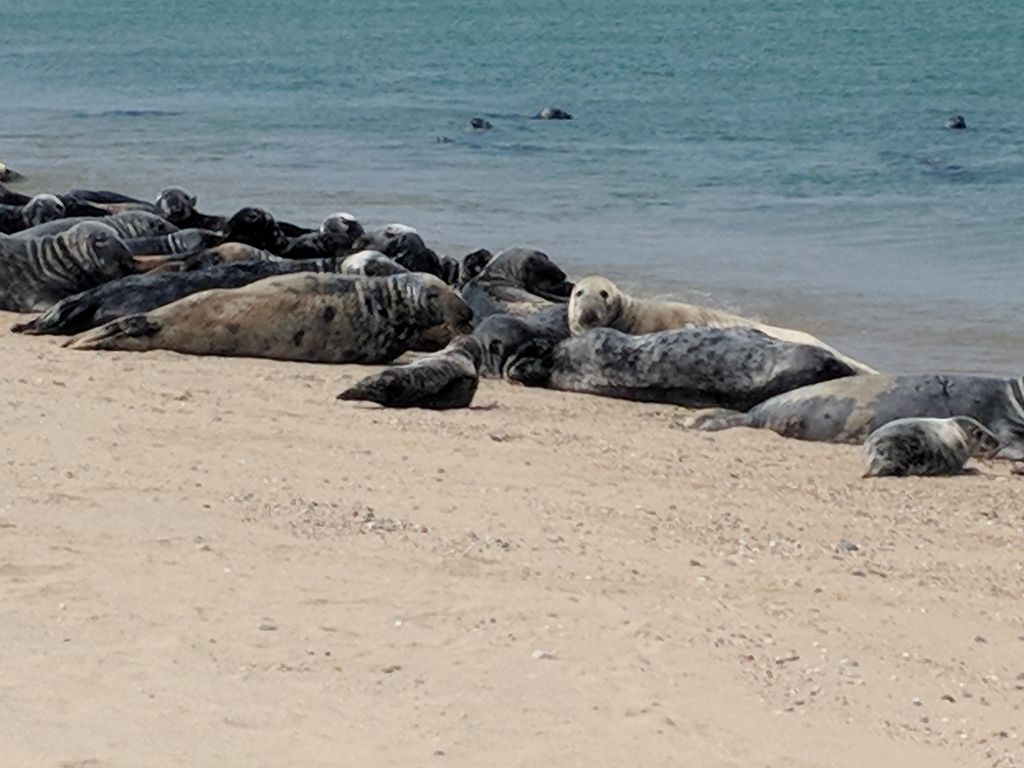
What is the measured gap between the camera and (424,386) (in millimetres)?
8008

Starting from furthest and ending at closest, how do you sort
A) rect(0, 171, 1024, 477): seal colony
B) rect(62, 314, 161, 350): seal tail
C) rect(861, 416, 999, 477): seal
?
rect(62, 314, 161, 350): seal tail
rect(0, 171, 1024, 477): seal colony
rect(861, 416, 999, 477): seal

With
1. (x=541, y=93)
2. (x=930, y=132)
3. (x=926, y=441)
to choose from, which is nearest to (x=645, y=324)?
(x=926, y=441)

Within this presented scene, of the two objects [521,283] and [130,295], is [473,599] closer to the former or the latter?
[130,295]

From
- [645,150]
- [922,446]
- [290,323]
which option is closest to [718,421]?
[922,446]

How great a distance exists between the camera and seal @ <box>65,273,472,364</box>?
9.19 m

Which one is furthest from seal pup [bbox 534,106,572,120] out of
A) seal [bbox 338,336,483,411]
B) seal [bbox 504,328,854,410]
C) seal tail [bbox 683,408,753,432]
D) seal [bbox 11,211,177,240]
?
seal [bbox 338,336,483,411]

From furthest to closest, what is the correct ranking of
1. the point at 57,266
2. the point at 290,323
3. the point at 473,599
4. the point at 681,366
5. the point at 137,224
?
the point at 137,224 → the point at 57,266 → the point at 290,323 → the point at 681,366 → the point at 473,599

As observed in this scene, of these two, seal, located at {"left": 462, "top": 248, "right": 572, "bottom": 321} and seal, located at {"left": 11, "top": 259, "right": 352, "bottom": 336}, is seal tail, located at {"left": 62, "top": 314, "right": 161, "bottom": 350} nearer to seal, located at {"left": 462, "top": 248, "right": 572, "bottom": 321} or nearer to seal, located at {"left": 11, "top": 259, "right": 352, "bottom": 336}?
seal, located at {"left": 11, "top": 259, "right": 352, "bottom": 336}

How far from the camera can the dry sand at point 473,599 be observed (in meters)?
3.71

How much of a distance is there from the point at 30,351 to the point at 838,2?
61.0m

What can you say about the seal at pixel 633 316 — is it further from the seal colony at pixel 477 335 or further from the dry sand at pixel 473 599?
the dry sand at pixel 473 599

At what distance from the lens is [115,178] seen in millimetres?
20625

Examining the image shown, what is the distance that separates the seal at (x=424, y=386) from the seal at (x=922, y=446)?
1764mm

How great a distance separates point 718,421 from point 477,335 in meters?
1.69
